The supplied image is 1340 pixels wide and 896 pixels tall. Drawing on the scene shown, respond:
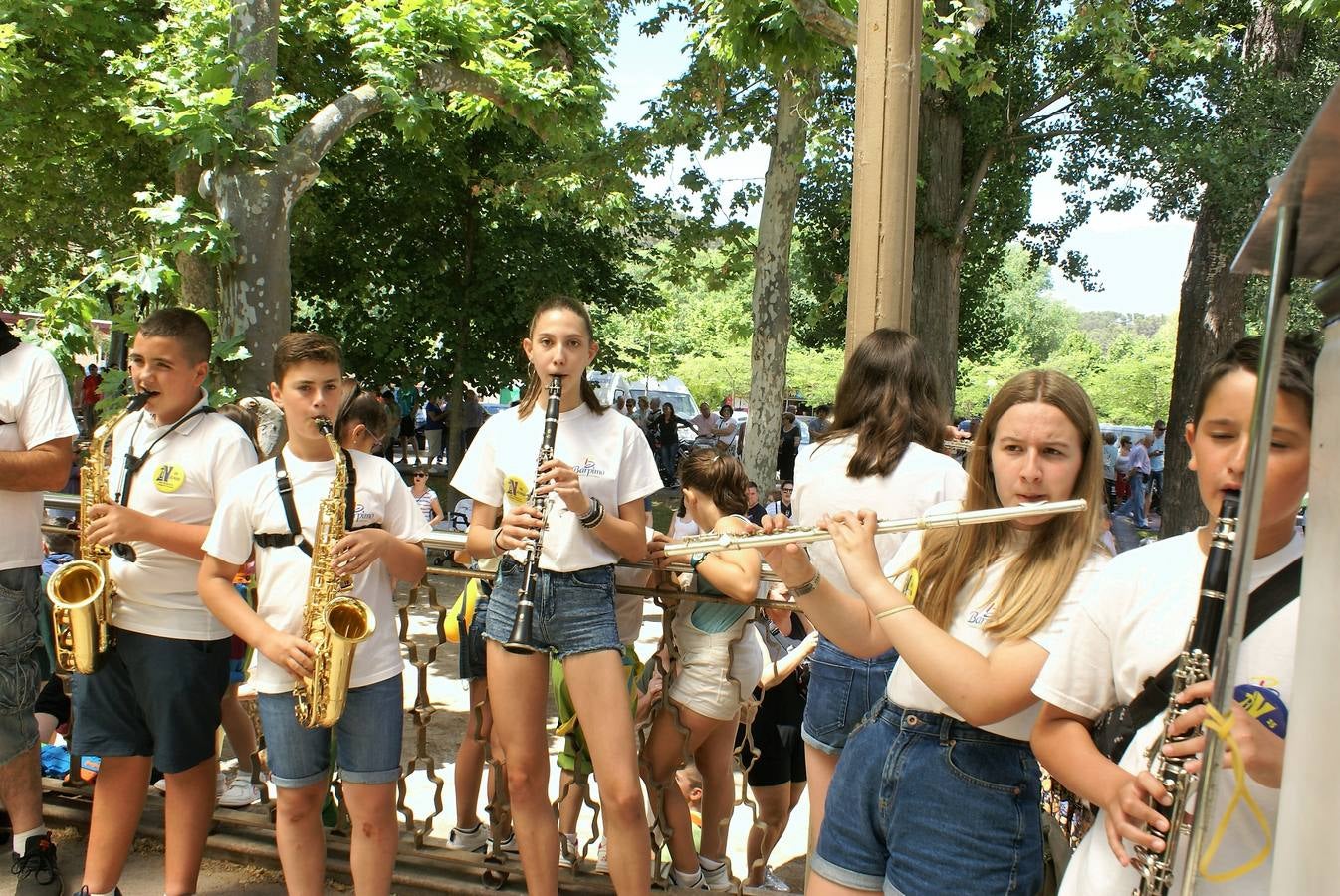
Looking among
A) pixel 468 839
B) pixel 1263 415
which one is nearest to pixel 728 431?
pixel 468 839

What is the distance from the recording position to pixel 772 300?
12102mm

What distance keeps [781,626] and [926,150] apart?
1125cm

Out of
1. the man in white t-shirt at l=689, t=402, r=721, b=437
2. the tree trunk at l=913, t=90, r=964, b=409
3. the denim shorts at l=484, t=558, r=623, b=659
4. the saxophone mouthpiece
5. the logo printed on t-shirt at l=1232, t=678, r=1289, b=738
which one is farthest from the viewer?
the man in white t-shirt at l=689, t=402, r=721, b=437

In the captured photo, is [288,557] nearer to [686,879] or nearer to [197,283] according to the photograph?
[686,879]

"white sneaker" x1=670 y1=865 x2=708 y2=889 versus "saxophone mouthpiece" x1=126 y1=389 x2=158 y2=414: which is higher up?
"saxophone mouthpiece" x1=126 y1=389 x2=158 y2=414

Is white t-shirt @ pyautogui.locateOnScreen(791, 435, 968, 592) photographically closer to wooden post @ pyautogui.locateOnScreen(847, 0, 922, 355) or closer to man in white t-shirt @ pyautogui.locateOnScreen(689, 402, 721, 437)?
wooden post @ pyautogui.locateOnScreen(847, 0, 922, 355)

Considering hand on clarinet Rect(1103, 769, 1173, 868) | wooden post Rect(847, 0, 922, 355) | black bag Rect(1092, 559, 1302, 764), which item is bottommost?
hand on clarinet Rect(1103, 769, 1173, 868)

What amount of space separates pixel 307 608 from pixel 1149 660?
2.29 m

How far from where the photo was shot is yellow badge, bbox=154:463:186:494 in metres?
3.40

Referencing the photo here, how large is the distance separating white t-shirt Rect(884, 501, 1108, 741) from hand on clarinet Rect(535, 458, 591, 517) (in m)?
1.08

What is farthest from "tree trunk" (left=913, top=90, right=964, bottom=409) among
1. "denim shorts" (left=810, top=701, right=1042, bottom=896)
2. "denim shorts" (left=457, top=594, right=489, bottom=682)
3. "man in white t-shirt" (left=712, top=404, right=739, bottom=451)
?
"man in white t-shirt" (left=712, top=404, right=739, bottom=451)

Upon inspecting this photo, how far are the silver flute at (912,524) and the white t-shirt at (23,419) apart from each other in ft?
7.39

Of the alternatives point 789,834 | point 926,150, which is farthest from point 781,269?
point 789,834

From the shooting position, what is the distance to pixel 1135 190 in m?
17.3
